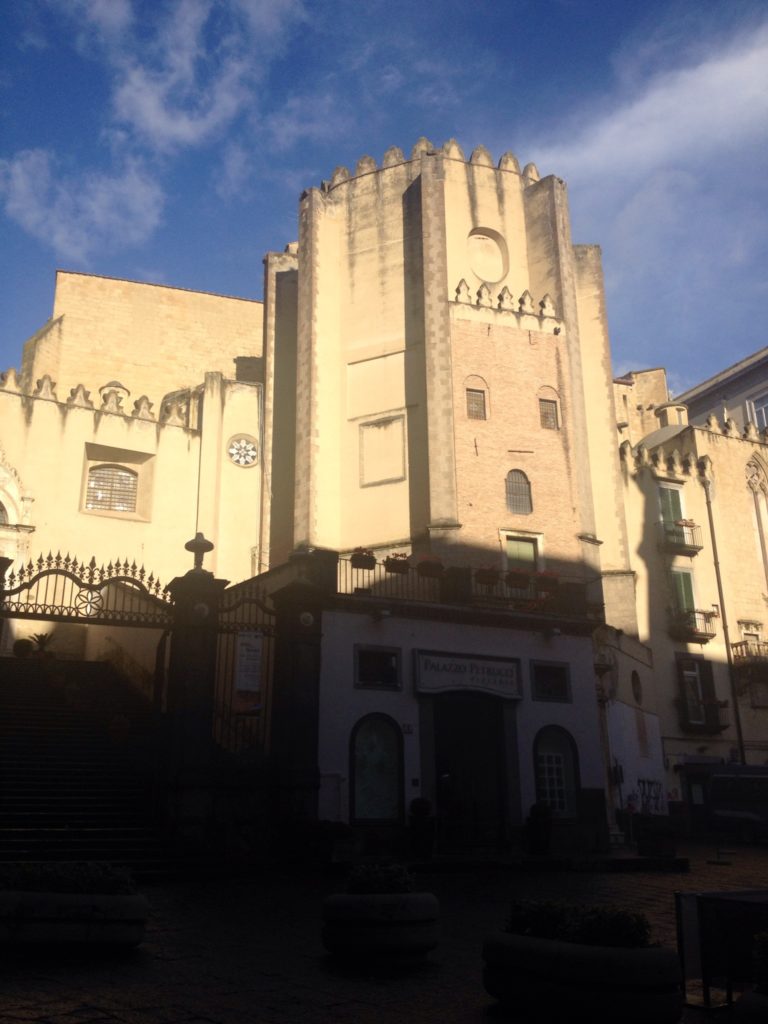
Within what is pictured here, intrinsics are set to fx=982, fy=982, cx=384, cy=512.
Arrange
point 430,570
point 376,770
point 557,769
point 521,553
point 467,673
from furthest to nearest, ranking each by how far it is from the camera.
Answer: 1. point 521,553
2. point 430,570
3. point 557,769
4. point 467,673
5. point 376,770

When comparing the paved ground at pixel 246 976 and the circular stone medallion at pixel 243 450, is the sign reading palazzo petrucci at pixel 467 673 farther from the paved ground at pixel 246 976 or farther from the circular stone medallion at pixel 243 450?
the circular stone medallion at pixel 243 450

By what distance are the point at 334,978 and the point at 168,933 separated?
244 cm

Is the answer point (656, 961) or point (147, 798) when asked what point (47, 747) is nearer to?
point (147, 798)

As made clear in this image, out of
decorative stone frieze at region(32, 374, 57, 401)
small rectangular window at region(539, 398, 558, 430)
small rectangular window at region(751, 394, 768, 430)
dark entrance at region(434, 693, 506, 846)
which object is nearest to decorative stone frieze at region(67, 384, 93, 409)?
decorative stone frieze at region(32, 374, 57, 401)

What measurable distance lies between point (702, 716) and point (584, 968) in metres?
31.4

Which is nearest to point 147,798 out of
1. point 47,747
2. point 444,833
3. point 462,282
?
point 47,747

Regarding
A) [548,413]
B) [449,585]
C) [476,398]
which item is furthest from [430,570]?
[548,413]

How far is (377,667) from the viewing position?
736 inches

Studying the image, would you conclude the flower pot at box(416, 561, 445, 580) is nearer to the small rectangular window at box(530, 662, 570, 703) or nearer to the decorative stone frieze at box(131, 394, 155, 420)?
the small rectangular window at box(530, 662, 570, 703)

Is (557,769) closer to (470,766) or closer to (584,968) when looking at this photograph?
(470,766)

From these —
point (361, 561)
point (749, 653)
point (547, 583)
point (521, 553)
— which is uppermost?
point (521, 553)

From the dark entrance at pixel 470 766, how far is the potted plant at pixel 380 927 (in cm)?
1078

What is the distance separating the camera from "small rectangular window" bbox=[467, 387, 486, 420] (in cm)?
3189

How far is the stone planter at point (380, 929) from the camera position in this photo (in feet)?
26.1
